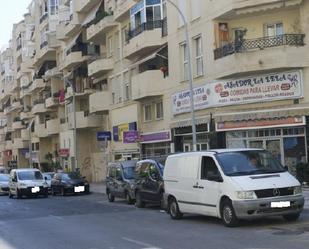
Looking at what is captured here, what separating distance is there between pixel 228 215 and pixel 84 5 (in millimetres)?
43040

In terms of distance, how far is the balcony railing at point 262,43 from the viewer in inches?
1086

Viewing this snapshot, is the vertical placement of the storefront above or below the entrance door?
above

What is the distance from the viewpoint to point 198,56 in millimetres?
32812

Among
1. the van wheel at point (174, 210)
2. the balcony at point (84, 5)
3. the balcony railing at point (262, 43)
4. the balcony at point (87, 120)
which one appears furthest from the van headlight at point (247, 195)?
the balcony at point (84, 5)

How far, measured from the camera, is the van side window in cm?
1543

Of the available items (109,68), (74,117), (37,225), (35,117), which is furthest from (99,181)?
(37,225)

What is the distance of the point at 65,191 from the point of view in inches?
1428

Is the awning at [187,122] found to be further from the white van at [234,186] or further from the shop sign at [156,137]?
the white van at [234,186]

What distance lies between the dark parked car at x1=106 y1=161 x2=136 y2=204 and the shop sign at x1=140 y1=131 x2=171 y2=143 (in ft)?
28.4

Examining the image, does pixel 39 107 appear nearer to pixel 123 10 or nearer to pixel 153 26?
pixel 123 10

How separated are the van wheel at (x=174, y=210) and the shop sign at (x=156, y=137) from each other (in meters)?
18.4

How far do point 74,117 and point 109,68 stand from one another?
22.2 feet

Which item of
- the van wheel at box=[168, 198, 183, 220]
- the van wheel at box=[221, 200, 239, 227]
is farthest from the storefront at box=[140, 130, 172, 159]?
the van wheel at box=[221, 200, 239, 227]

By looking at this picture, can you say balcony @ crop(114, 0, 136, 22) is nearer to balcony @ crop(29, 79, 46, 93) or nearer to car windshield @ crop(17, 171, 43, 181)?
car windshield @ crop(17, 171, 43, 181)
